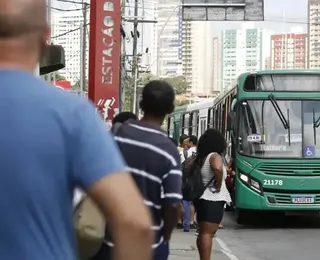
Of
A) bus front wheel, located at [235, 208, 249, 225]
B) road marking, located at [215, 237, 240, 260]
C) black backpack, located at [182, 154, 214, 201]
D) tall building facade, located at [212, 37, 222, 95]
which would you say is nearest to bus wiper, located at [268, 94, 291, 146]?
bus front wheel, located at [235, 208, 249, 225]

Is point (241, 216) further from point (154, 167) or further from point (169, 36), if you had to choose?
point (169, 36)

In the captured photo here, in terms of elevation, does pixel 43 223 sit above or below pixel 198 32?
below

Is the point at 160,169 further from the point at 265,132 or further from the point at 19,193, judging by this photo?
the point at 265,132

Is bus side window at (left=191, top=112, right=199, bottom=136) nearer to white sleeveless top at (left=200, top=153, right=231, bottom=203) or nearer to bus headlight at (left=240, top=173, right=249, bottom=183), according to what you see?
bus headlight at (left=240, top=173, right=249, bottom=183)

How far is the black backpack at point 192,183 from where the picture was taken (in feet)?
27.0

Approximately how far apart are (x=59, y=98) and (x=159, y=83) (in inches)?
119

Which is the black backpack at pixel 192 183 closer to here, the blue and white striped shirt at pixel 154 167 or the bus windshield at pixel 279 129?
the blue and white striped shirt at pixel 154 167

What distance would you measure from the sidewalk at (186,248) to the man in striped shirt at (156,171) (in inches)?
271

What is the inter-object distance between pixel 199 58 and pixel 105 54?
8352cm

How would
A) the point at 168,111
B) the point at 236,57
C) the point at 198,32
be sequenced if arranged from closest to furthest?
the point at 168,111
the point at 198,32
the point at 236,57

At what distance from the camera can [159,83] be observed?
5.14 m

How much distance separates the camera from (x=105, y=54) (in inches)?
728

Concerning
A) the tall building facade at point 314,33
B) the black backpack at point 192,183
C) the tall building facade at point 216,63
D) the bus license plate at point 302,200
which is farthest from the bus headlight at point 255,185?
the tall building facade at point 216,63

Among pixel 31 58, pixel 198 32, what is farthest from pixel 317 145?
pixel 198 32
